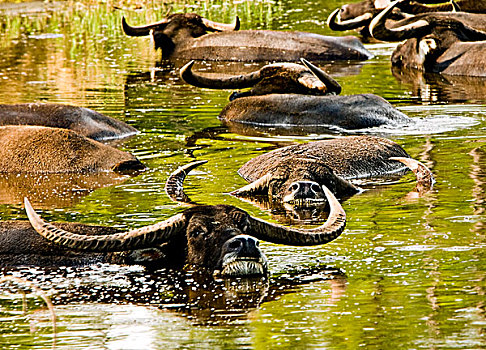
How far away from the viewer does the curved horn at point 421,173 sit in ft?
38.0

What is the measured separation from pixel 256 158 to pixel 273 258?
4.31m

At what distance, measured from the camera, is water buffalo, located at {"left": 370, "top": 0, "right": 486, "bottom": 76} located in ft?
71.6

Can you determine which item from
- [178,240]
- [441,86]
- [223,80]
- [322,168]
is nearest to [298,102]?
[223,80]

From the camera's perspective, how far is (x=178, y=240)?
844cm

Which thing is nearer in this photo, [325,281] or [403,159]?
[325,281]

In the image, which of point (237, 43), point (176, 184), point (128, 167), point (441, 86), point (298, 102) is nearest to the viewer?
point (176, 184)

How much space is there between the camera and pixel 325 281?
800 cm

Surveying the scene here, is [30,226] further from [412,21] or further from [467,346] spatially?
[412,21]

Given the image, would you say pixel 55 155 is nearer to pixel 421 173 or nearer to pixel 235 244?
pixel 421 173

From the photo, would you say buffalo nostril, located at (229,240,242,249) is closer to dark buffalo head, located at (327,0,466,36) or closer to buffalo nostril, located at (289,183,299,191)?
buffalo nostril, located at (289,183,299,191)

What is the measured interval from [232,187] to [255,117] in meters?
4.91

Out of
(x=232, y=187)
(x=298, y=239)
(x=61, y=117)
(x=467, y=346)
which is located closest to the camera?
(x=467, y=346)

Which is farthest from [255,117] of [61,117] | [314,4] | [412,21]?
[314,4]

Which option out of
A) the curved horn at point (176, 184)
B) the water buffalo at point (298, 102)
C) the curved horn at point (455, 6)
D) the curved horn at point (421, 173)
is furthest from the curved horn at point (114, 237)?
the curved horn at point (455, 6)
